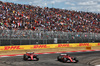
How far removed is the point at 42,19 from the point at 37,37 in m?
14.3

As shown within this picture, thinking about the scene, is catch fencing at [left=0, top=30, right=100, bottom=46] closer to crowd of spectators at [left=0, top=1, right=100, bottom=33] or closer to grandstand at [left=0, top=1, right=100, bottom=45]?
grandstand at [left=0, top=1, right=100, bottom=45]

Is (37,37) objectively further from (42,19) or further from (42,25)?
(42,19)

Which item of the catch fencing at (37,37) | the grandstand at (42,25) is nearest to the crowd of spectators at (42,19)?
the grandstand at (42,25)

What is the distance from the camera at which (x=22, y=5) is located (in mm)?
48750

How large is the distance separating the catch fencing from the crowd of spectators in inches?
210

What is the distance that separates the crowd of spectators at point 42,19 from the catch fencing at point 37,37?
5.32 meters

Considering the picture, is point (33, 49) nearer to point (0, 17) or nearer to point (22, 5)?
point (0, 17)

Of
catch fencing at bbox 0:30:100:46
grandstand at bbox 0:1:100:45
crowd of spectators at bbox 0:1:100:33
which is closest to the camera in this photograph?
catch fencing at bbox 0:30:100:46

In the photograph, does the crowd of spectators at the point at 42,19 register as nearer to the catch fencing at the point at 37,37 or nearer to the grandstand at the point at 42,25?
the grandstand at the point at 42,25

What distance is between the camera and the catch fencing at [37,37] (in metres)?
27.7

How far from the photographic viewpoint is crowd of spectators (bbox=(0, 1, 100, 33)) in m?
37.0

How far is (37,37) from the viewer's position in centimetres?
3034

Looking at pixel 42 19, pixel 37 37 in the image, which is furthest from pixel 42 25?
pixel 37 37

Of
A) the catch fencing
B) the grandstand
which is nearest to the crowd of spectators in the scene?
the grandstand
